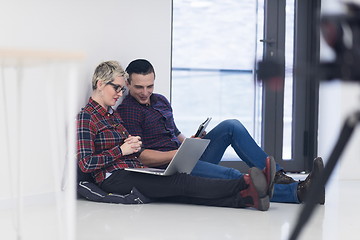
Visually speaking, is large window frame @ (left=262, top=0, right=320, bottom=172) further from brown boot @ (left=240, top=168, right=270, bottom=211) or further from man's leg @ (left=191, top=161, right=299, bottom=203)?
brown boot @ (left=240, top=168, right=270, bottom=211)

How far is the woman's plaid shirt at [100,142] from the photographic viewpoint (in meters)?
3.47

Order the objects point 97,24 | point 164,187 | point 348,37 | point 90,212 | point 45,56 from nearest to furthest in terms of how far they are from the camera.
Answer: point 348,37, point 45,56, point 90,212, point 164,187, point 97,24

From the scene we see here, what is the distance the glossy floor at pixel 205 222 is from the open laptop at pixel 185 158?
20 centimetres

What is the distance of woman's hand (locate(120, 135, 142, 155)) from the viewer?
356 cm

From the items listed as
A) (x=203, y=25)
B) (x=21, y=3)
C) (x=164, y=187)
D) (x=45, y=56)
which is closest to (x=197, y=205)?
(x=164, y=187)

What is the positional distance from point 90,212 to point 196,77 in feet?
6.42

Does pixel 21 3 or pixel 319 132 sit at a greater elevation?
pixel 21 3

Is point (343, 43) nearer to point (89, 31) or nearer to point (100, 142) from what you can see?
point (100, 142)

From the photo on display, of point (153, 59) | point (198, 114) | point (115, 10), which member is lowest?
point (198, 114)

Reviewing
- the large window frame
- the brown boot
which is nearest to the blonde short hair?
the brown boot

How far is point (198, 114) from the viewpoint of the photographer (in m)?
4.98

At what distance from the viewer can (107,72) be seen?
3650 mm

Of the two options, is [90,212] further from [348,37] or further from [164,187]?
[348,37]

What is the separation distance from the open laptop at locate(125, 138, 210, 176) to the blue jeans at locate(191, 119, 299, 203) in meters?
0.14
